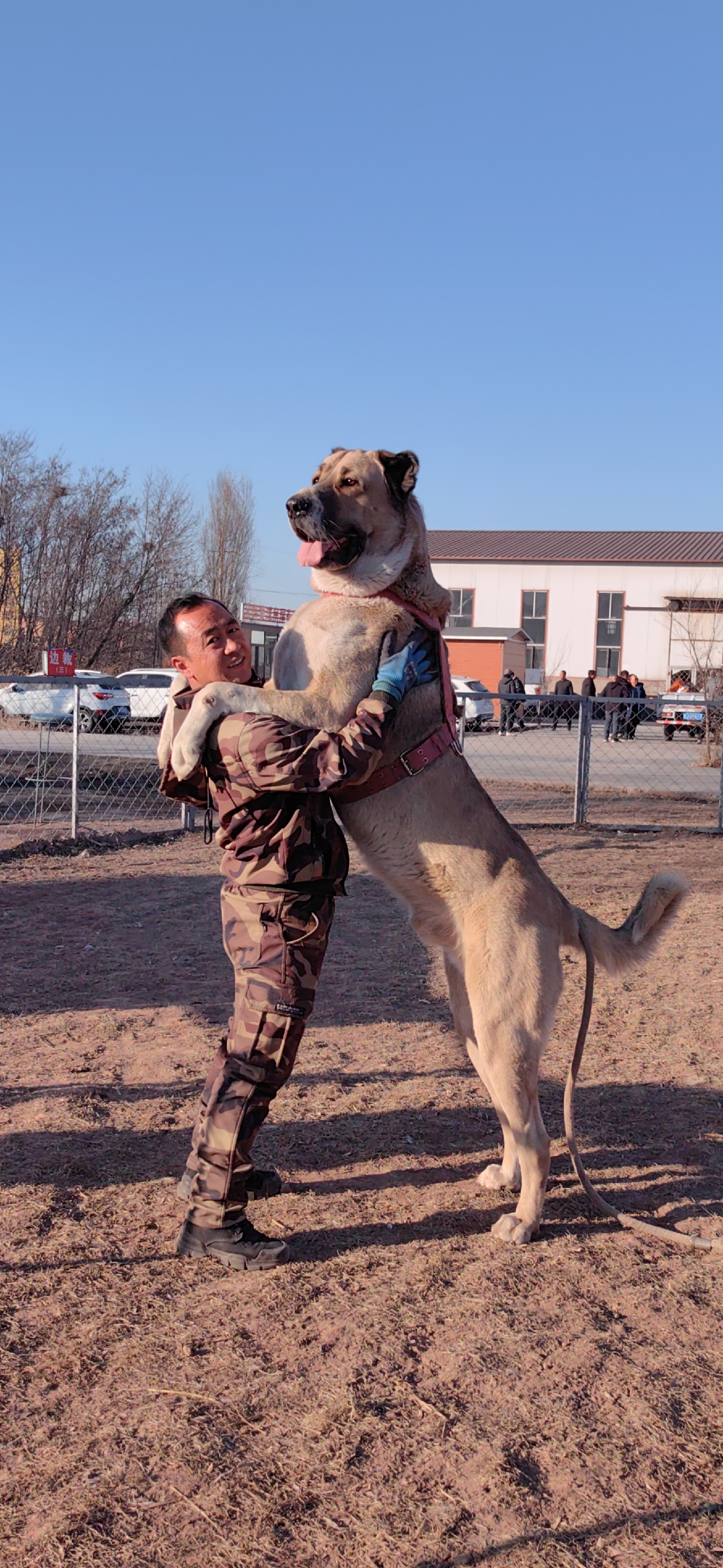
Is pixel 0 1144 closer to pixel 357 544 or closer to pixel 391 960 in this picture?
pixel 357 544

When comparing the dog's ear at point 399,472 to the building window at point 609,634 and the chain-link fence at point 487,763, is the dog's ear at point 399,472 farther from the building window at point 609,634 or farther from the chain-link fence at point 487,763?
the building window at point 609,634

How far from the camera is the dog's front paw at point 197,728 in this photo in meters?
2.90

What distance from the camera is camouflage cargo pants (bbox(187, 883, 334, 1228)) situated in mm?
2932

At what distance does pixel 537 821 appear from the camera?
1280 cm

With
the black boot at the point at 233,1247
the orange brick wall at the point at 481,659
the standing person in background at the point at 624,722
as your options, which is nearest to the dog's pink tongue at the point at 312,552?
the black boot at the point at 233,1247

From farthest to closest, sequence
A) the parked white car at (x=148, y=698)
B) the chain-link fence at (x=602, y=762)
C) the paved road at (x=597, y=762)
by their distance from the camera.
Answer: the paved road at (x=597, y=762) < the parked white car at (x=148, y=698) < the chain-link fence at (x=602, y=762)

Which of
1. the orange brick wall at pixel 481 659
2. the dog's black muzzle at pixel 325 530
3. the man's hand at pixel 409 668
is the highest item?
the orange brick wall at pixel 481 659

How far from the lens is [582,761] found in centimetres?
1245

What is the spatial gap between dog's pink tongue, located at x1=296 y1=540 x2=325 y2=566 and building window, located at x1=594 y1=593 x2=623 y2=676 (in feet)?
172

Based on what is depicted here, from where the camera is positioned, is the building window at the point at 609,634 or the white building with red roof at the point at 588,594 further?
the building window at the point at 609,634

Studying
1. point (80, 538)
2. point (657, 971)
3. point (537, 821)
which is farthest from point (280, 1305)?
point (80, 538)

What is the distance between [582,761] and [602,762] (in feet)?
31.3

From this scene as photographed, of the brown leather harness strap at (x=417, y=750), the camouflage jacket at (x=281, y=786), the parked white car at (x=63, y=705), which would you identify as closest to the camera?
the camouflage jacket at (x=281, y=786)

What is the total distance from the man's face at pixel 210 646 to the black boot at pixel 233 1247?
1515mm
